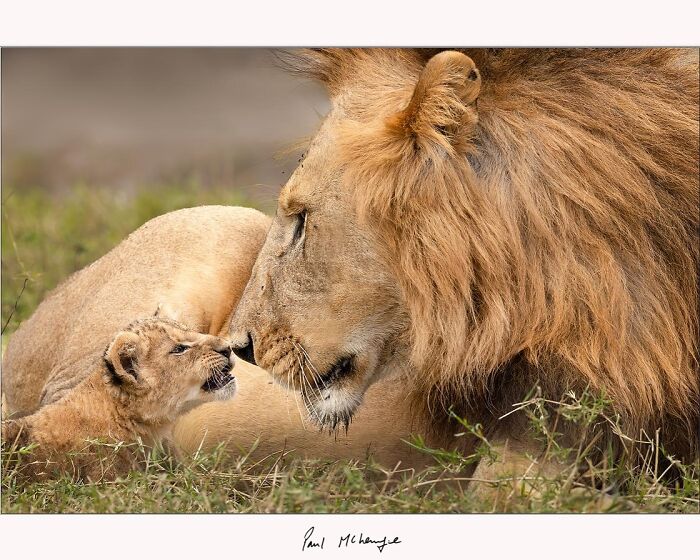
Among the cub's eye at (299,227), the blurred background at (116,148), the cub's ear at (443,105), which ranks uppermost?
the cub's ear at (443,105)

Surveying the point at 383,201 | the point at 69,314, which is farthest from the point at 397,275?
the point at 69,314

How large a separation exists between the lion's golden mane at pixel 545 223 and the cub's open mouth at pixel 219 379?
2.49 ft

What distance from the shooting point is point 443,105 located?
8.23ft

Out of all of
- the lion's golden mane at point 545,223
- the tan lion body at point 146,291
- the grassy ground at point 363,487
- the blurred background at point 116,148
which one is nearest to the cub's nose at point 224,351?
the tan lion body at point 146,291

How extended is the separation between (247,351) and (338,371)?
0.29m

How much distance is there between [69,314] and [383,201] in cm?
152

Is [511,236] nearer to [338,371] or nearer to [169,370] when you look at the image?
[338,371]

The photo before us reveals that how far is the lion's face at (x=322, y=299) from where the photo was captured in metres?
2.70

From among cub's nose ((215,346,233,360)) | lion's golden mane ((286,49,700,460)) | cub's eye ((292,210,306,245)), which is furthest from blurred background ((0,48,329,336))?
lion's golden mane ((286,49,700,460))

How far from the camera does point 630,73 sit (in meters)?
2.74

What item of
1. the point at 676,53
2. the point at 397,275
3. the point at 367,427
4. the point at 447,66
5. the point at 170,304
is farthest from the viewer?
the point at 170,304

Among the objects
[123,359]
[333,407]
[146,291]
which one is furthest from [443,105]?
[146,291]

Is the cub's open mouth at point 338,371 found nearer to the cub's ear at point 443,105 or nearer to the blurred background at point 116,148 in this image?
the cub's ear at point 443,105
